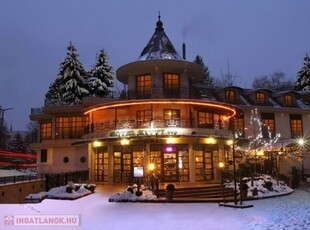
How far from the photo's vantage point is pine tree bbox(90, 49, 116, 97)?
46.0 m

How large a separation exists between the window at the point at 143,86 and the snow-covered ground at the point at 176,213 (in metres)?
11.8

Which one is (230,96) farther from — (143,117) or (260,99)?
(143,117)

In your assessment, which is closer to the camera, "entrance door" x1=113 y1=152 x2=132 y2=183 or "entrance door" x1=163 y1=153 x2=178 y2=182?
"entrance door" x1=163 y1=153 x2=178 y2=182

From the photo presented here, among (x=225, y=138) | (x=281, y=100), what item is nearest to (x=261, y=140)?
(x=281, y=100)

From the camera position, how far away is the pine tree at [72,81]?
44.2 metres

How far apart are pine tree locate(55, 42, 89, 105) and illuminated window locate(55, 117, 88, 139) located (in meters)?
6.82

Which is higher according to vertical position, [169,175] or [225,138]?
[225,138]

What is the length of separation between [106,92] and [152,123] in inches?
826

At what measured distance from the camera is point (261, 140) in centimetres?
3566

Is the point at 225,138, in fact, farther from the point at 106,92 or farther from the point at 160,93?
the point at 106,92

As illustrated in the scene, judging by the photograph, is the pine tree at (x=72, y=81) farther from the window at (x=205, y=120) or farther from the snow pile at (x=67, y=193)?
the snow pile at (x=67, y=193)

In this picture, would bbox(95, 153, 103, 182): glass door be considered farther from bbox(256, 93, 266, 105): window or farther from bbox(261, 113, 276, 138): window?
bbox(256, 93, 266, 105): window

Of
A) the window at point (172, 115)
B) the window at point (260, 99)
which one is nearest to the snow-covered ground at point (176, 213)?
the window at point (172, 115)

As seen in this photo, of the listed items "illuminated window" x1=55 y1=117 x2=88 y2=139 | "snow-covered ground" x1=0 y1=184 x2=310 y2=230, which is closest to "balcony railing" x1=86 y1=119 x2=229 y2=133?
"illuminated window" x1=55 y1=117 x2=88 y2=139
